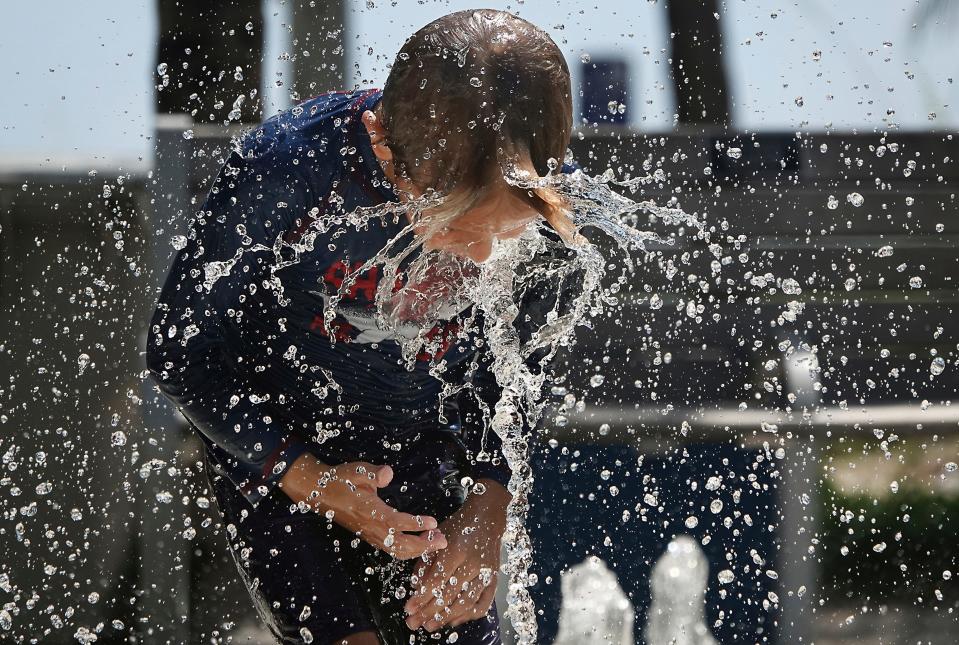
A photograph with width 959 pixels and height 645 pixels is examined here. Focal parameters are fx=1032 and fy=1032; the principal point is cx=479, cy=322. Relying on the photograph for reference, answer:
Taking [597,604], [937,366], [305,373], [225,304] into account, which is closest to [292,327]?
[305,373]

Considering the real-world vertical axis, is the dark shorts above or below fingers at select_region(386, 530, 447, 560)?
below

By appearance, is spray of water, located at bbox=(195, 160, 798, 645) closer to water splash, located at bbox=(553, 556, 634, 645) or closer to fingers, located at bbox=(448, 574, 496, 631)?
fingers, located at bbox=(448, 574, 496, 631)

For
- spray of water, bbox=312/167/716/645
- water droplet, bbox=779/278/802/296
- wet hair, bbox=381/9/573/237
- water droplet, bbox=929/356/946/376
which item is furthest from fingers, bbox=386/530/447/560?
water droplet, bbox=929/356/946/376

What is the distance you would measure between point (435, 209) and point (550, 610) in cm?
193

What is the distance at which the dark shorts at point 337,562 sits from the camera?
161cm

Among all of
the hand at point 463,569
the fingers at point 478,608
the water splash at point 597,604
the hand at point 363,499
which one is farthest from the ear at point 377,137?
the water splash at point 597,604

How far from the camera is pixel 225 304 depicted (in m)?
1.42

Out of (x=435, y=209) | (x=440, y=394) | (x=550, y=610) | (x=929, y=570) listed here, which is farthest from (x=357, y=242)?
(x=929, y=570)

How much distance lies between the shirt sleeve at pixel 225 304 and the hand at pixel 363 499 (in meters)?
0.04

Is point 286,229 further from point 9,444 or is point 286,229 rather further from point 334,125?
point 9,444

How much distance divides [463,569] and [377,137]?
2.27 feet

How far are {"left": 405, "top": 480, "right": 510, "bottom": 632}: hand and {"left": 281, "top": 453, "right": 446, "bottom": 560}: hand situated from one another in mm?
59

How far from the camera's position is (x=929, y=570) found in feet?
11.4

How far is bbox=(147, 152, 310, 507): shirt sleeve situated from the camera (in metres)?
1.42
